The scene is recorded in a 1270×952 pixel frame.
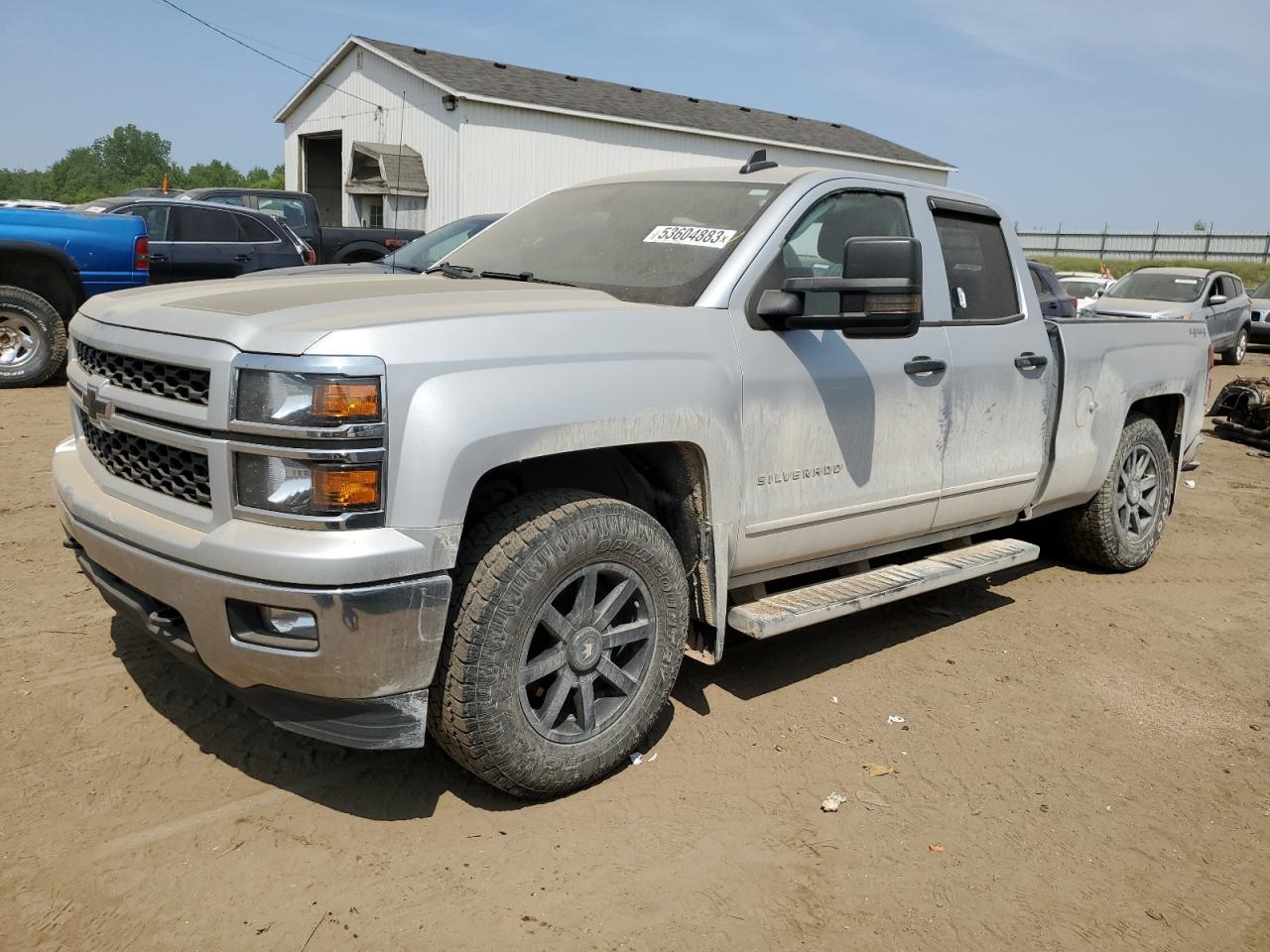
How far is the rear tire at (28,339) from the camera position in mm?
9133

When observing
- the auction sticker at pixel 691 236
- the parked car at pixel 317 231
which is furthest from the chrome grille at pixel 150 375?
the parked car at pixel 317 231

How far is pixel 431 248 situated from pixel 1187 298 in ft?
44.2

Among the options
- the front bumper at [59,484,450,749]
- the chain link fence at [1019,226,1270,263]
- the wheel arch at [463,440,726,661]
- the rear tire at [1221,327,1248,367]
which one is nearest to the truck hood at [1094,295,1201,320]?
the rear tire at [1221,327,1248,367]

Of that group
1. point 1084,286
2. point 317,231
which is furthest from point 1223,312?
point 317,231

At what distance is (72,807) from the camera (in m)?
3.02

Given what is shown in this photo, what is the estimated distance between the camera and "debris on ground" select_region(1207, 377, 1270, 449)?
1090 centimetres

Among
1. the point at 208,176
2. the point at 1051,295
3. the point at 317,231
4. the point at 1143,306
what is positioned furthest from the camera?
the point at 208,176

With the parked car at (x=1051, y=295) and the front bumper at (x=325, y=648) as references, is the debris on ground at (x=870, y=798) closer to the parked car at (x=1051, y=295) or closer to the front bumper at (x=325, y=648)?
the front bumper at (x=325, y=648)

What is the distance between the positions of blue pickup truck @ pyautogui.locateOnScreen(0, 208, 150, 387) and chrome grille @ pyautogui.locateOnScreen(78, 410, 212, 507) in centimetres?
686

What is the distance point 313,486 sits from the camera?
8.77 ft

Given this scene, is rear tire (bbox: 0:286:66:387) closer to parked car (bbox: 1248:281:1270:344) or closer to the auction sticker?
the auction sticker

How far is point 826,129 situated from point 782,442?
3231 cm

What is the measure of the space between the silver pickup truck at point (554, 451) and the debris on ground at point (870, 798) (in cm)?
58

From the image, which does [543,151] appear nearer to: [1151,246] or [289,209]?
[289,209]
